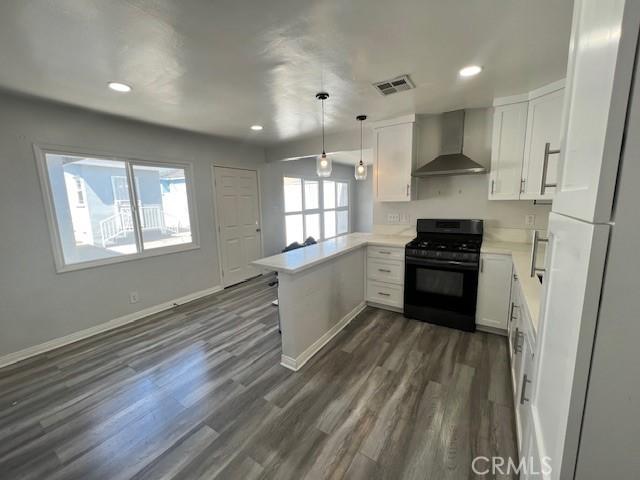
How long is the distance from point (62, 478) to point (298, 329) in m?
1.60

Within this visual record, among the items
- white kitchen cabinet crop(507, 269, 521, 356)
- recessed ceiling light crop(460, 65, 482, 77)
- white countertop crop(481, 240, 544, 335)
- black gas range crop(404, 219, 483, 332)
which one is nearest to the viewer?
white countertop crop(481, 240, 544, 335)

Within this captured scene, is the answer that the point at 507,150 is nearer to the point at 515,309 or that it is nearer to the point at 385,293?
the point at 515,309


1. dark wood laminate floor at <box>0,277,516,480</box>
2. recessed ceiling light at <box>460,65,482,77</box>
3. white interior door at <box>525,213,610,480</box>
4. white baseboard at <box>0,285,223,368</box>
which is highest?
recessed ceiling light at <box>460,65,482,77</box>

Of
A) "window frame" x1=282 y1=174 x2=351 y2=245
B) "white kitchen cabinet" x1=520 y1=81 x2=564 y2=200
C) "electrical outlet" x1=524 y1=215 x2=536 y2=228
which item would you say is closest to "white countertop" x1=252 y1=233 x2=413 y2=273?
"electrical outlet" x1=524 y1=215 x2=536 y2=228

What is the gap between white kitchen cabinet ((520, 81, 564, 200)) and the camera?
2.37 m

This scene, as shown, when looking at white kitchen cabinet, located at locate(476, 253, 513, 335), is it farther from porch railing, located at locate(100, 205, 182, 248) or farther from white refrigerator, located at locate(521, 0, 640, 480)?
porch railing, located at locate(100, 205, 182, 248)

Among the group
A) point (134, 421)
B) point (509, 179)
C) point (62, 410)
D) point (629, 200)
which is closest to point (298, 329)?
point (134, 421)

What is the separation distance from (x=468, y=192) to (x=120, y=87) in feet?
12.3

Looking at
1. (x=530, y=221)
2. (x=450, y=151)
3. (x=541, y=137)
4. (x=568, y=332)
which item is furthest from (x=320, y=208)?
(x=568, y=332)

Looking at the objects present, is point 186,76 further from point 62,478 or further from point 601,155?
point 62,478

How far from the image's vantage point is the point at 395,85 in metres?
2.32

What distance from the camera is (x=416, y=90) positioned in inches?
96.6

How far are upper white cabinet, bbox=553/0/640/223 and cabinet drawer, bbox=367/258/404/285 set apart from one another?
2.51 metres

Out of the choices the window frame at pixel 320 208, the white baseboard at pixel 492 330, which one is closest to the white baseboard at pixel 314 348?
the white baseboard at pixel 492 330
